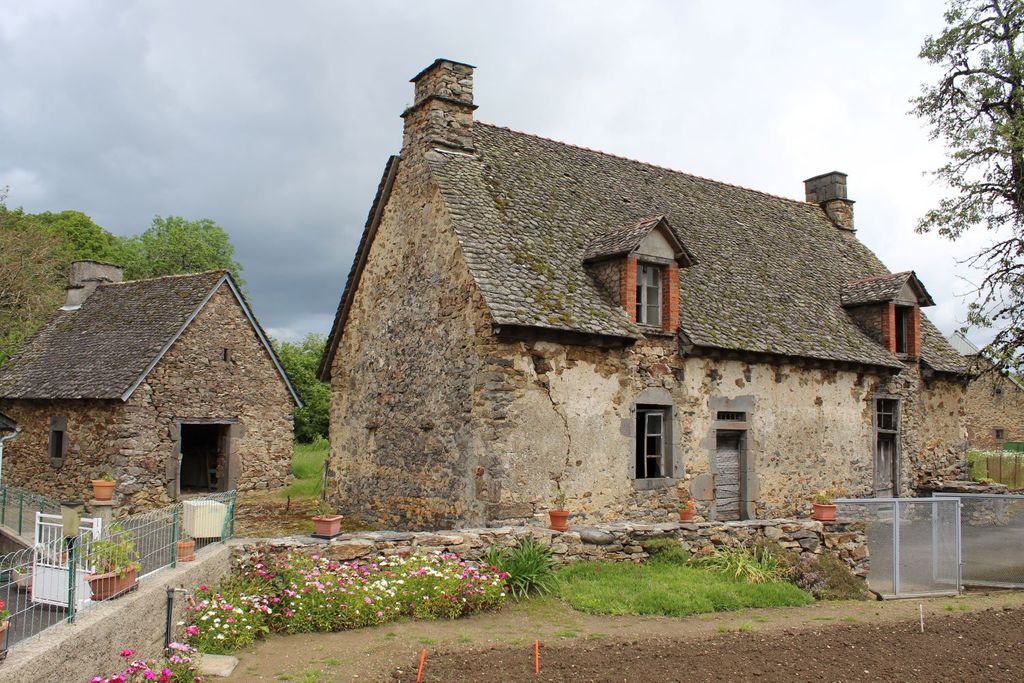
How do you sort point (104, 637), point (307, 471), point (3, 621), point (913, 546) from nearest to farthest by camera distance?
point (3, 621), point (104, 637), point (913, 546), point (307, 471)

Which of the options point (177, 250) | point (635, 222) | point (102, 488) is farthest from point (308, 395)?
point (635, 222)

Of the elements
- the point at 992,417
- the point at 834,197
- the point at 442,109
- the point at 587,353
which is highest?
the point at 834,197

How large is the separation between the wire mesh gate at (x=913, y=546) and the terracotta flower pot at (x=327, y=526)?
8.23m

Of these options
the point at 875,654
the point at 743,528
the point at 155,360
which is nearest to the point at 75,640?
the point at 875,654

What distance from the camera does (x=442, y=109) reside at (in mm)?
15344

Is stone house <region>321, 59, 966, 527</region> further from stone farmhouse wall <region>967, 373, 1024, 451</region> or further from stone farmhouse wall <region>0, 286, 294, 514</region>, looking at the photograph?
stone farmhouse wall <region>967, 373, 1024, 451</region>

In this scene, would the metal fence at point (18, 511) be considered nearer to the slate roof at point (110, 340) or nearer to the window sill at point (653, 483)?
the slate roof at point (110, 340)

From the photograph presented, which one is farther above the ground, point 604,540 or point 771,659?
point 604,540

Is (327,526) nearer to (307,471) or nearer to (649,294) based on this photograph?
(649,294)

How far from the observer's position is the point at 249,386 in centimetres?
2294

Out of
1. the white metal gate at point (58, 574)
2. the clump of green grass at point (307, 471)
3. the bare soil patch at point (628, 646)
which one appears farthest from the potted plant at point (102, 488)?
the white metal gate at point (58, 574)

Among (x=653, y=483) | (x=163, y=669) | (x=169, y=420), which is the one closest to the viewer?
(x=163, y=669)

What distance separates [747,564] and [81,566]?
28.3ft

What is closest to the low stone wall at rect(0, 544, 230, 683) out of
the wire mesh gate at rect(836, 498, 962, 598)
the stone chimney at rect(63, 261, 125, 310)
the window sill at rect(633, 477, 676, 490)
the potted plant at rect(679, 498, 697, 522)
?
the potted plant at rect(679, 498, 697, 522)
